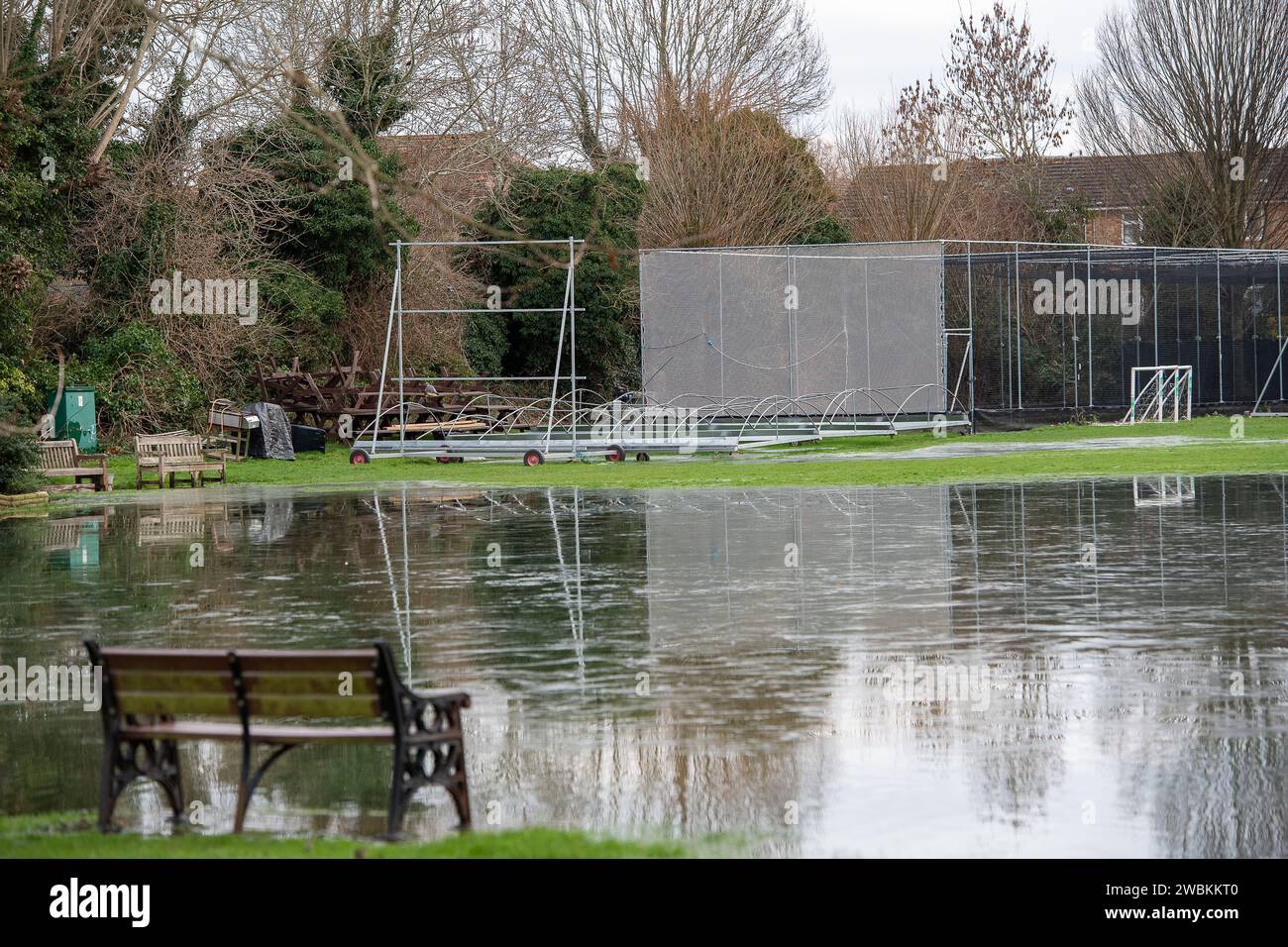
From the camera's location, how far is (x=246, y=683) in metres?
6.91

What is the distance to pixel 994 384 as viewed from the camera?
1471 inches

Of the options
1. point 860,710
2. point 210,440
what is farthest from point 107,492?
point 860,710

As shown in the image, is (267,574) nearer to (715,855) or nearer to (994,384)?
(715,855)

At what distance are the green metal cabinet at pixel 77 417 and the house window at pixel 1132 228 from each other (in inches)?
1387

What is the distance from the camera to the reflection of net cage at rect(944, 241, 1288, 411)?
117 ft

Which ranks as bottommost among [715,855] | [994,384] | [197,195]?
[715,855]

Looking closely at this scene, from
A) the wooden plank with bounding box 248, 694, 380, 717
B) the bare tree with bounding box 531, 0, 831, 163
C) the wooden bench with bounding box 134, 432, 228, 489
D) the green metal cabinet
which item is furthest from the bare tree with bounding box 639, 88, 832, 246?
the wooden plank with bounding box 248, 694, 380, 717

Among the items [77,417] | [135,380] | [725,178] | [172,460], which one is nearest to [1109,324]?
[725,178]

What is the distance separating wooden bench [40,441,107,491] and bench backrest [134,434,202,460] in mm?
1049

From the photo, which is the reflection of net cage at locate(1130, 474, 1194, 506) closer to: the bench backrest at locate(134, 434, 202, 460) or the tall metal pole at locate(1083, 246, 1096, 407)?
the tall metal pole at locate(1083, 246, 1096, 407)

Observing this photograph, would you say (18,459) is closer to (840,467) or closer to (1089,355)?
(840,467)

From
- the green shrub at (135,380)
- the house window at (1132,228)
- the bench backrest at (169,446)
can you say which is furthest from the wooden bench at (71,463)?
the house window at (1132,228)

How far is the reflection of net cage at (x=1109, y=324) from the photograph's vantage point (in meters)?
35.7
